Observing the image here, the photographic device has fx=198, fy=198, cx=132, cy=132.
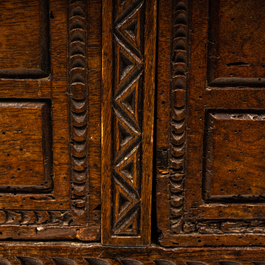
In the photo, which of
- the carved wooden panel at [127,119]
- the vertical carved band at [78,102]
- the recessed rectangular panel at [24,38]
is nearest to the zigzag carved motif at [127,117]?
the carved wooden panel at [127,119]

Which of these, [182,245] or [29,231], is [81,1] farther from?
[182,245]

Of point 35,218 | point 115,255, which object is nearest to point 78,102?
point 35,218

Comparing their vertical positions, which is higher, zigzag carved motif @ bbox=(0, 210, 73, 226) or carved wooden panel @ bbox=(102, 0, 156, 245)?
carved wooden panel @ bbox=(102, 0, 156, 245)

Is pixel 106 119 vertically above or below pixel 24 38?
below

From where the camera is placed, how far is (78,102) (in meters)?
0.74

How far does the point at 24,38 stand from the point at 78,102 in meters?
0.30

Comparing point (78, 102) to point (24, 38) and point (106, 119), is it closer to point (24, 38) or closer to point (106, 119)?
point (106, 119)

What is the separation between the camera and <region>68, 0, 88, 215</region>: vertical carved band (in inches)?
27.8

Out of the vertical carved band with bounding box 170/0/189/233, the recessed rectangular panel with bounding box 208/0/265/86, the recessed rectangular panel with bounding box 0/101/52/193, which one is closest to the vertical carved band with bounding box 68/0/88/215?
the recessed rectangular panel with bounding box 0/101/52/193

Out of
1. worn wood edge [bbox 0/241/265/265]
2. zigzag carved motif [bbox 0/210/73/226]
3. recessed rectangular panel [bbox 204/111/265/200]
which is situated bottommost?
worn wood edge [bbox 0/241/265/265]

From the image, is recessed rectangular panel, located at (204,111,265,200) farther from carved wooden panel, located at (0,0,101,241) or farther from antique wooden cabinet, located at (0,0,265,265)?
carved wooden panel, located at (0,0,101,241)

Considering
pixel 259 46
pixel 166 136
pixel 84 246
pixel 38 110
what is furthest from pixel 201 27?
pixel 84 246

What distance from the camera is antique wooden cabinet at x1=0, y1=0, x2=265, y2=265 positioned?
0.71m

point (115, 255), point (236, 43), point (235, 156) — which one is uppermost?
point (236, 43)
